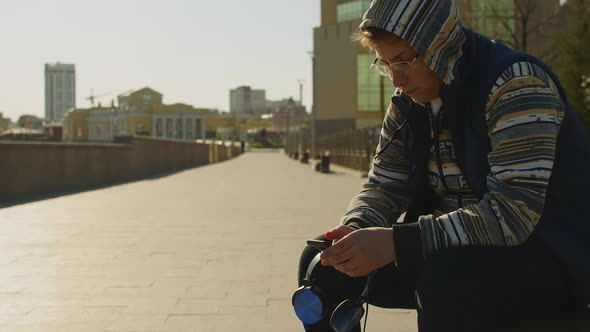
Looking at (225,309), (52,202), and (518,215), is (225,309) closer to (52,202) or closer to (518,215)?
(518,215)

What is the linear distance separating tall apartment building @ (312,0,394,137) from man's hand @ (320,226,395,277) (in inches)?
2758

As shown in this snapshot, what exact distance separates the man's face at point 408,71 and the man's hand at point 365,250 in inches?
18.7

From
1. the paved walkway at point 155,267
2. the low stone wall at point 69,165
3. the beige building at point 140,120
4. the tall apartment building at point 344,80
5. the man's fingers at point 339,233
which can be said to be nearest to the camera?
the man's fingers at point 339,233

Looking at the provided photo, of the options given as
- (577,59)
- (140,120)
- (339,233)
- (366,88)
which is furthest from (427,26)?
(140,120)

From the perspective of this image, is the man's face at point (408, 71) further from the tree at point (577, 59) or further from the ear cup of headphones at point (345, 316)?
the tree at point (577, 59)

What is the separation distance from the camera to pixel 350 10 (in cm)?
7844

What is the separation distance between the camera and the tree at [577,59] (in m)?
25.7

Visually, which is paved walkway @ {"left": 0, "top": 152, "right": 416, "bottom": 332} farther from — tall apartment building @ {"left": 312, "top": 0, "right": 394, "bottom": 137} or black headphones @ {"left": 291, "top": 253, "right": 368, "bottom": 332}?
tall apartment building @ {"left": 312, "top": 0, "right": 394, "bottom": 137}

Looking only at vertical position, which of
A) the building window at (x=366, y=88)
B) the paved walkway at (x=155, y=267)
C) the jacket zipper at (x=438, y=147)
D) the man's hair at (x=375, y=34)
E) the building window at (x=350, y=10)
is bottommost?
the paved walkway at (x=155, y=267)

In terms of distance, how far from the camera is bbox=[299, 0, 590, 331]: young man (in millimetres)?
2100

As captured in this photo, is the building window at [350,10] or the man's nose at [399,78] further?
the building window at [350,10]

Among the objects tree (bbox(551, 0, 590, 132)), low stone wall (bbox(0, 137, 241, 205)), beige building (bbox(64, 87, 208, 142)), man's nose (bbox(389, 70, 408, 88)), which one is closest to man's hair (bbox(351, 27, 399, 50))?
man's nose (bbox(389, 70, 408, 88))

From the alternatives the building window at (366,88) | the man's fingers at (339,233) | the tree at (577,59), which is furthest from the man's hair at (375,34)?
the building window at (366,88)

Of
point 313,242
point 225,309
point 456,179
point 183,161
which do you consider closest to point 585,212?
point 456,179
